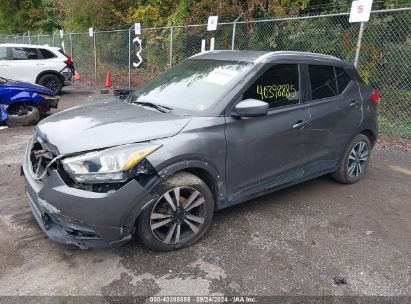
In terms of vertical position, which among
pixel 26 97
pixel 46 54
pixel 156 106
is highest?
pixel 156 106

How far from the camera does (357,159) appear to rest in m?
5.13

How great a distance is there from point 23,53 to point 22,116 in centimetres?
564

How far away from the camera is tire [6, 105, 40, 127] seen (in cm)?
786

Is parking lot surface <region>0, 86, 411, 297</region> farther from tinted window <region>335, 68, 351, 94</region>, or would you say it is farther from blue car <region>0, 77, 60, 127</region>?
blue car <region>0, 77, 60, 127</region>

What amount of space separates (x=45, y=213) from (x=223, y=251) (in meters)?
1.56

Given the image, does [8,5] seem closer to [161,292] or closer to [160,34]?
[160,34]

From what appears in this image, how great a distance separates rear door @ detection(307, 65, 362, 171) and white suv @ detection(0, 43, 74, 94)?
35.2ft

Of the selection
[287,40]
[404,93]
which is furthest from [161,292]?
[287,40]

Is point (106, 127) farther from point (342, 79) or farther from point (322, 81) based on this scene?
point (342, 79)

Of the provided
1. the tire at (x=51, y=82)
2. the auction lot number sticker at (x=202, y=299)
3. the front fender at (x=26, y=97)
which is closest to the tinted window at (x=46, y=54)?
the tire at (x=51, y=82)

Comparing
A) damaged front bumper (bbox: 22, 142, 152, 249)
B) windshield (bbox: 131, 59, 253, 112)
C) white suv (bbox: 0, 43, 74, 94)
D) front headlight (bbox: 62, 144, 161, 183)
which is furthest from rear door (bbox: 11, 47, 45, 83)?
front headlight (bbox: 62, 144, 161, 183)

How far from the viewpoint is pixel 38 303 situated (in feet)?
8.95

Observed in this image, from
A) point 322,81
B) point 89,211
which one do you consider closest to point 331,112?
point 322,81

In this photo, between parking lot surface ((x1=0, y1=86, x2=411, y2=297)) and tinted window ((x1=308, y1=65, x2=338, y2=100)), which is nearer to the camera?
parking lot surface ((x1=0, y1=86, x2=411, y2=297))
